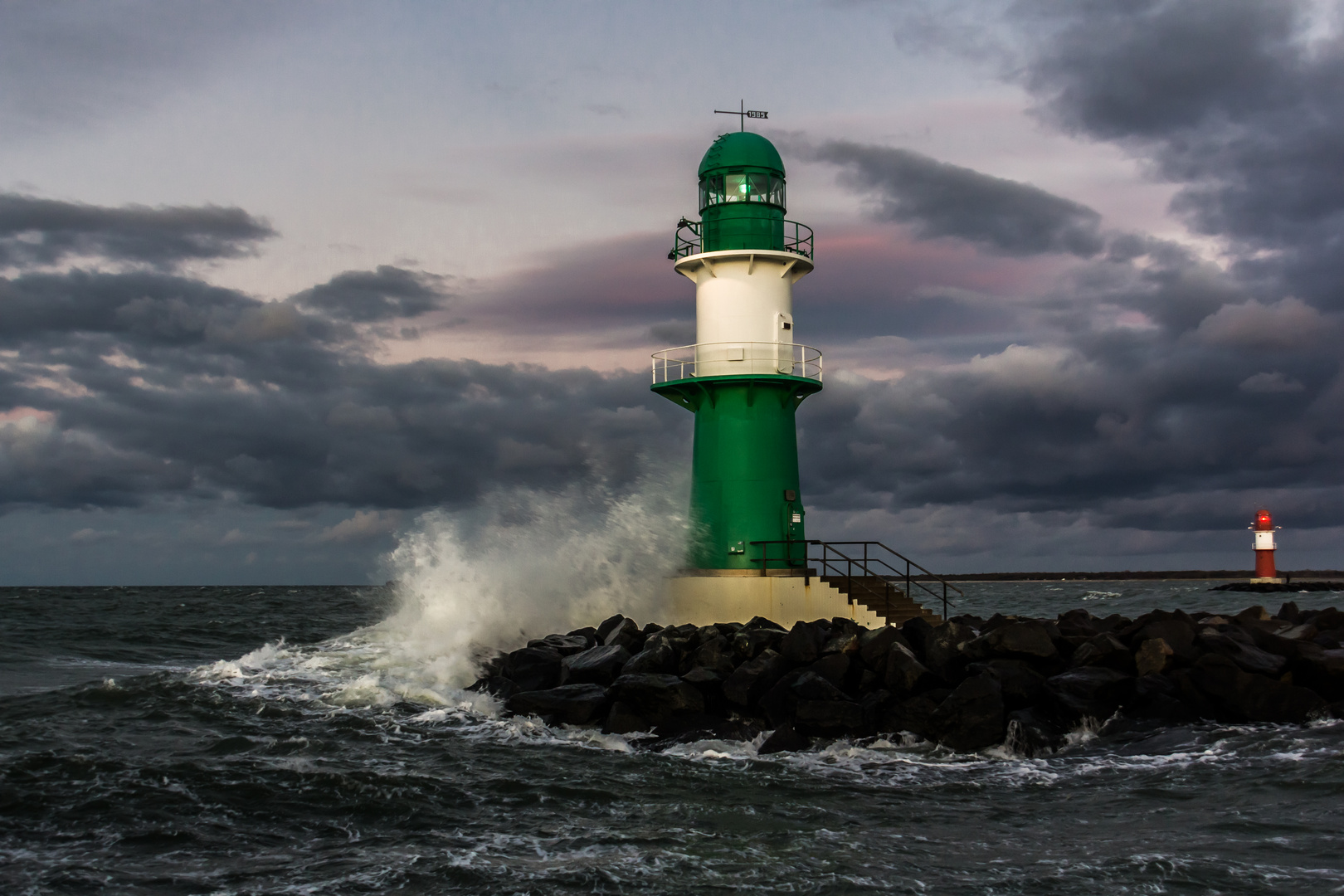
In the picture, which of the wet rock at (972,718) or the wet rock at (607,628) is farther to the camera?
the wet rock at (607,628)

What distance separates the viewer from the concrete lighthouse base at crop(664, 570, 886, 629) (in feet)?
57.3

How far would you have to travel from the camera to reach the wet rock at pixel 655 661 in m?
13.8

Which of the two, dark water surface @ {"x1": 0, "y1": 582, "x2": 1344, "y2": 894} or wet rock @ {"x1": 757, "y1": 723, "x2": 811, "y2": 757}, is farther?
wet rock @ {"x1": 757, "y1": 723, "x2": 811, "y2": 757}

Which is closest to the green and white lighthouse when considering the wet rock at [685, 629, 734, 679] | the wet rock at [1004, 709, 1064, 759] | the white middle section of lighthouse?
the white middle section of lighthouse

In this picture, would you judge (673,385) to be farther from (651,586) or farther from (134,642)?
(134,642)

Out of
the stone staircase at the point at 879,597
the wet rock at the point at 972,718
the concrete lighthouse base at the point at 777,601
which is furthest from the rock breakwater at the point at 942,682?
the stone staircase at the point at 879,597

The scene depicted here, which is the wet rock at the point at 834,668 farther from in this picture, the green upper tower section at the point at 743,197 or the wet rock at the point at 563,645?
the green upper tower section at the point at 743,197

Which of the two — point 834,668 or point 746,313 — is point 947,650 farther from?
point 746,313

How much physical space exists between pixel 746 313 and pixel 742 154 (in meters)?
2.84

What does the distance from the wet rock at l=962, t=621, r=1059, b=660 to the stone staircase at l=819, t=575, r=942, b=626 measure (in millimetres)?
4815

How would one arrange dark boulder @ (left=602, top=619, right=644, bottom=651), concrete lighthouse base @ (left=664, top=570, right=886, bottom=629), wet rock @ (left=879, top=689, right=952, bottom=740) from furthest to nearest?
concrete lighthouse base @ (left=664, top=570, right=886, bottom=629) → dark boulder @ (left=602, top=619, right=644, bottom=651) → wet rock @ (left=879, top=689, right=952, bottom=740)

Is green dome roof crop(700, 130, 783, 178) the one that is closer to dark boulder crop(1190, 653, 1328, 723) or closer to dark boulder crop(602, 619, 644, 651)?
dark boulder crop(602, 619, 644, 651)

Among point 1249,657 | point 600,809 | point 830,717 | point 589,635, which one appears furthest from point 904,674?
point 589,635

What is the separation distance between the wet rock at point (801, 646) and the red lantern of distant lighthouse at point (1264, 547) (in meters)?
40.4
